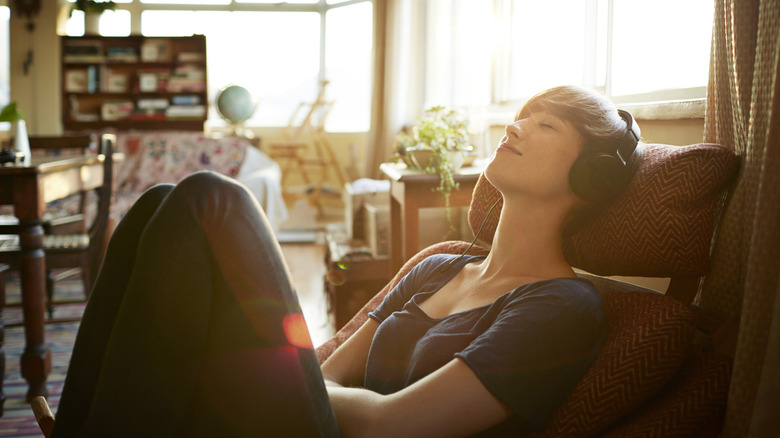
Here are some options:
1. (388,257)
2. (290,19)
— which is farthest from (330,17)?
(388,257)

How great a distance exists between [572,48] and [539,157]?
183cm

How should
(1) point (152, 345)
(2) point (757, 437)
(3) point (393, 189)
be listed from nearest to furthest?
1. (2) point (757, 437)
2. (1) point (152, 345)
3. (3) point (393, 189)

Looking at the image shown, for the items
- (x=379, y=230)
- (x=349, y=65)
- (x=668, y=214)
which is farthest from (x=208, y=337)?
(x=349, y=65)

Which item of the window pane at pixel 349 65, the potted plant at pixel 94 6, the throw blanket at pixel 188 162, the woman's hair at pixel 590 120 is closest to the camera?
the woman's hair at pixel 590 120

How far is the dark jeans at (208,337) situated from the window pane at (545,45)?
2.04m

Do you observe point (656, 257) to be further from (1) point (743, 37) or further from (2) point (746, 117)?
(1) point (743, 37)

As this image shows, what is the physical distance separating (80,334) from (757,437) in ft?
2.93

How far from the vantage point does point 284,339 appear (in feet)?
2.79

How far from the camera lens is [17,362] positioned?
275cm

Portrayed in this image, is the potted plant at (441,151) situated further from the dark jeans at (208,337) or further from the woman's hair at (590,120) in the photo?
the dark jeans at (208,337)

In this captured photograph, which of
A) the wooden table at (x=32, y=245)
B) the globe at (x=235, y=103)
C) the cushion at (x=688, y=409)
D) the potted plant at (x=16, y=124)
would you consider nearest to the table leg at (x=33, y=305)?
the wooden table at (x=32, y=245)

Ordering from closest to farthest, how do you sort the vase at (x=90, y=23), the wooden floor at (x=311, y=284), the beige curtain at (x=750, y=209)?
the beige curtain at (x=750, y=209), the wooden floor at (x=311, y=284), the vase at (x=90, y=23)

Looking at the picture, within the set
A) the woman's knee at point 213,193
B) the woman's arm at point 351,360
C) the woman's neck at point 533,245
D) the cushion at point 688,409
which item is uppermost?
the woman's knee at point 213,193

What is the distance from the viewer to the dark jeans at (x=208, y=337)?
0.82 metres
